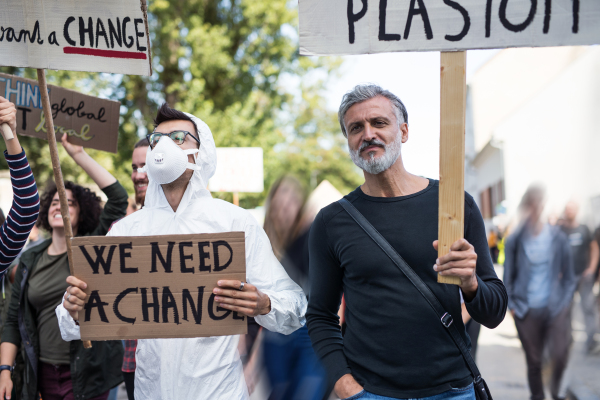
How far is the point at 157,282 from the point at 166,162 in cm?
Result: 53

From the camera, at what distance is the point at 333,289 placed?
243cm

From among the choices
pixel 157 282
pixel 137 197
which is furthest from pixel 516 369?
pixel 157 282

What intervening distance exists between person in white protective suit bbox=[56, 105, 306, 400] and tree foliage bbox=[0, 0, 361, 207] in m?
11.1

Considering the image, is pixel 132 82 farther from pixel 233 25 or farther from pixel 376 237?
pixel 376 237

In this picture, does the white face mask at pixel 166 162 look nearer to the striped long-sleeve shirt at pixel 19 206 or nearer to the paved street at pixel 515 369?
the striped long-sleeve shirt at pixel 19 206

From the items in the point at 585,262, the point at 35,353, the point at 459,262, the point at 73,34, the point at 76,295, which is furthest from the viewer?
the point at 585,262

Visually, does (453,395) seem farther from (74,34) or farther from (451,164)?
(74,34)

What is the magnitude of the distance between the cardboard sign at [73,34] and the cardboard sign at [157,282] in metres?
0.88

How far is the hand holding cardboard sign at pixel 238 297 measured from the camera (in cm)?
226

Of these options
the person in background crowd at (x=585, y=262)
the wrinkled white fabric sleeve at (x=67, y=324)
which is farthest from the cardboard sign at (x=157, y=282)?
the person in background crowd at (x=585, y=262)

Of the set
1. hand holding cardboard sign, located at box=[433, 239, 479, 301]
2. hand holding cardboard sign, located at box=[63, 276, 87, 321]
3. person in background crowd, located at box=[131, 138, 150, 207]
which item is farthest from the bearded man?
person in background crowd, located at box=[131, 138, 150, 207]

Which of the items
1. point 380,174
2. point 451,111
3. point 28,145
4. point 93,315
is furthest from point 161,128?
point 28,145

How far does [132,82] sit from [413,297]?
14.2 m

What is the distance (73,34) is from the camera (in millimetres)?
2631
